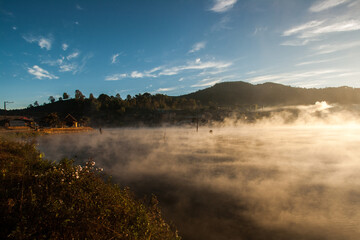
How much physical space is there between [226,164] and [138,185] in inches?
420

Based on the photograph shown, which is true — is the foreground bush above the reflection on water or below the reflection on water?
above

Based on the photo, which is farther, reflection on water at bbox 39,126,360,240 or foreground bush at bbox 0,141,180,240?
reflection on water at bbox 39,126,360,240

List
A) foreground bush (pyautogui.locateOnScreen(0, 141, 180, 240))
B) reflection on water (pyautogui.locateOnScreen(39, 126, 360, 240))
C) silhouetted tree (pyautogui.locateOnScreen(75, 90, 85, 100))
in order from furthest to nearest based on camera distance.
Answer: silhouetted tree (pyautogui.locateOnScreen(75, 90, 85, 100)), reflection on water (pyautogui.locateOnScreen(39, 126, 360, 240)), foreground bush (pyautogui.locateOnScreen(0, 141, 180, 240))

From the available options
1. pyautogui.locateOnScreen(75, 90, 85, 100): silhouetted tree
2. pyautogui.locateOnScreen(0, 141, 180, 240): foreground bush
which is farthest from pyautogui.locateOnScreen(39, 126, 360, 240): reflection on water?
pyautogui.locateOnScreen(75, 90, 85, 100): silhouetted tree

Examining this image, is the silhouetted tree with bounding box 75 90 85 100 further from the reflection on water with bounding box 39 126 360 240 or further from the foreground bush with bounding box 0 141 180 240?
the foreground bush with bounding box 0 141 180 240

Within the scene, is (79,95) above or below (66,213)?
above

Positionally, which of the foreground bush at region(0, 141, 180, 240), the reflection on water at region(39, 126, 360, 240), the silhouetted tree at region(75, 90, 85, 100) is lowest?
the reflection on water at region(39, 126, 360, 240)

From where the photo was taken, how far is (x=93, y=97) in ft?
627

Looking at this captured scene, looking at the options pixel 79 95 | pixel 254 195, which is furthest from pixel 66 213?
pixel 79 95

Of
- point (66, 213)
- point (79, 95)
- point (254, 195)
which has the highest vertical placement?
point (79, 95)

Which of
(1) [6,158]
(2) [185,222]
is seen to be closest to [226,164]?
(2) [185,222]

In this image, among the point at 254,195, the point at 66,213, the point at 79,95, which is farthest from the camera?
the point at 79,95

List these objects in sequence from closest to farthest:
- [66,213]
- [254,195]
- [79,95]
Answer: [66,213] < [254,195] < [79,95]

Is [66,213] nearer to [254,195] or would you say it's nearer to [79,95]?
[254,195]
